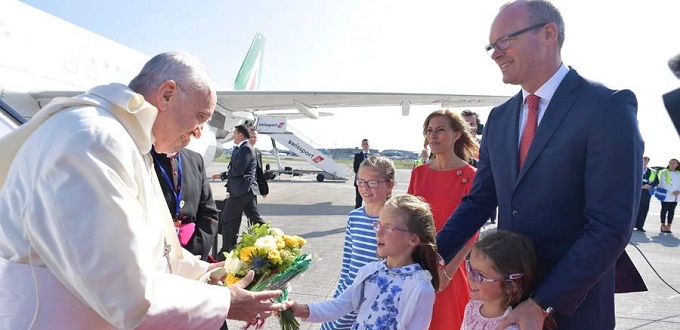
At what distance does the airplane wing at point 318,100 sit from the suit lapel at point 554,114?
10793 millimetres

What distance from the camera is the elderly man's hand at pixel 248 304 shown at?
1.64m

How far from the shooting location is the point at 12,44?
7480mm

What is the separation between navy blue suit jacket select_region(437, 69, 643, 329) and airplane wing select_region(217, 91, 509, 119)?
10.8 m

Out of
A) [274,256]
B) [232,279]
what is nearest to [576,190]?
[274,256]

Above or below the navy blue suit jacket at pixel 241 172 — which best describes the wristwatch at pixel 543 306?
above

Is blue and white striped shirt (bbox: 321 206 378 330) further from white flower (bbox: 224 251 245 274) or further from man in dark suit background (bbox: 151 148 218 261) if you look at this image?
man in dark suit background (bbox: 151 148 218 261)

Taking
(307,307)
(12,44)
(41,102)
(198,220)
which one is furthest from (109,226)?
(41,102)

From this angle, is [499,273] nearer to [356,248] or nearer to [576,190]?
[576,190]

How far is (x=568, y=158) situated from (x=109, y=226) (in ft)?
4.90

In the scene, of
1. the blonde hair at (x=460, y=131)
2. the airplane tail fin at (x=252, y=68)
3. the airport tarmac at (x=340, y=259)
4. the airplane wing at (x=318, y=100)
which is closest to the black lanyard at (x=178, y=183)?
the airport tarmac at (x=340, y=259)

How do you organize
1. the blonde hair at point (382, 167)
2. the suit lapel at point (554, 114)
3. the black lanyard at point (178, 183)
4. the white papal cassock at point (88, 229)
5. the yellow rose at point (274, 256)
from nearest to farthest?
the white papal cassock at point (88, 229), the suit lapel at point (554, 114), the yellow rose at point (274, 256), the black lanyard at point (178, 183), the blonde hair at point (382, 167)

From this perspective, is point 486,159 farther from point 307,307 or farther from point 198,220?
A: point 198,220

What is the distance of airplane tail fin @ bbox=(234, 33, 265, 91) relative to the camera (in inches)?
870

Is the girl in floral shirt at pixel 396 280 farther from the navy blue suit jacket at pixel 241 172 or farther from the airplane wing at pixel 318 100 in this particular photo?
the airplane wing at pixel 318 100
